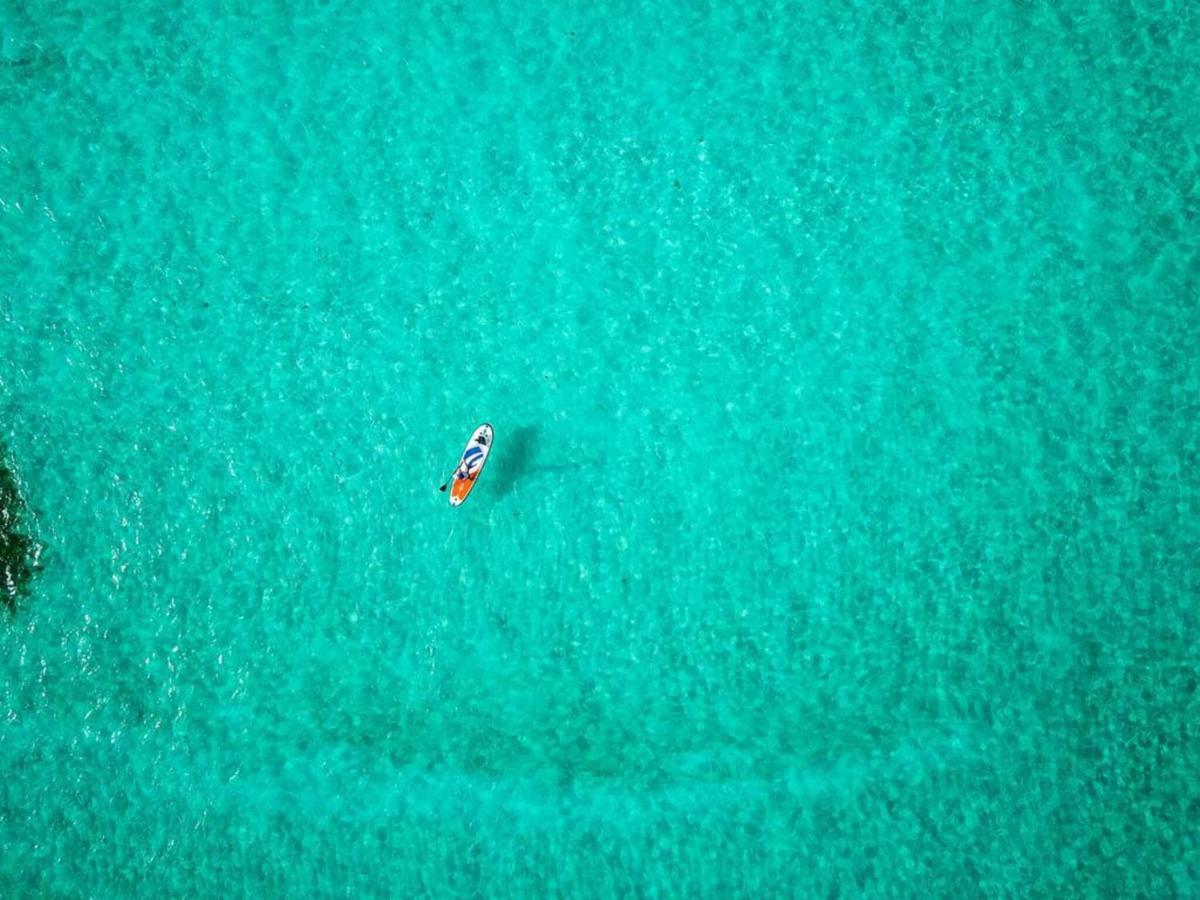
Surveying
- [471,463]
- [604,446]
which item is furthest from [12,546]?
[604,446]

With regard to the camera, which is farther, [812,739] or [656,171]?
[656,171]

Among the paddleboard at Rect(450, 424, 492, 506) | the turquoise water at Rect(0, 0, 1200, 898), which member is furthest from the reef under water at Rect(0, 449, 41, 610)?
the paddleboard at Rect(450, 424, 492, 506)

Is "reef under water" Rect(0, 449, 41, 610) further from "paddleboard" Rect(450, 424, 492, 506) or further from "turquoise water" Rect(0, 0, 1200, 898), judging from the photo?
"paddleboard" Rect(450, 424, 492, 506)

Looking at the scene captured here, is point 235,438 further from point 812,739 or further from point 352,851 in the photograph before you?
point 812,739

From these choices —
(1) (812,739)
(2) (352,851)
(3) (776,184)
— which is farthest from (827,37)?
(2) (352,851)

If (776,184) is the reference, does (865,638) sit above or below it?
below

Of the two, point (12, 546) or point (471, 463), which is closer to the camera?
point (471, 463)

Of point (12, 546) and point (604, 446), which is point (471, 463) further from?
point (12, 546)
